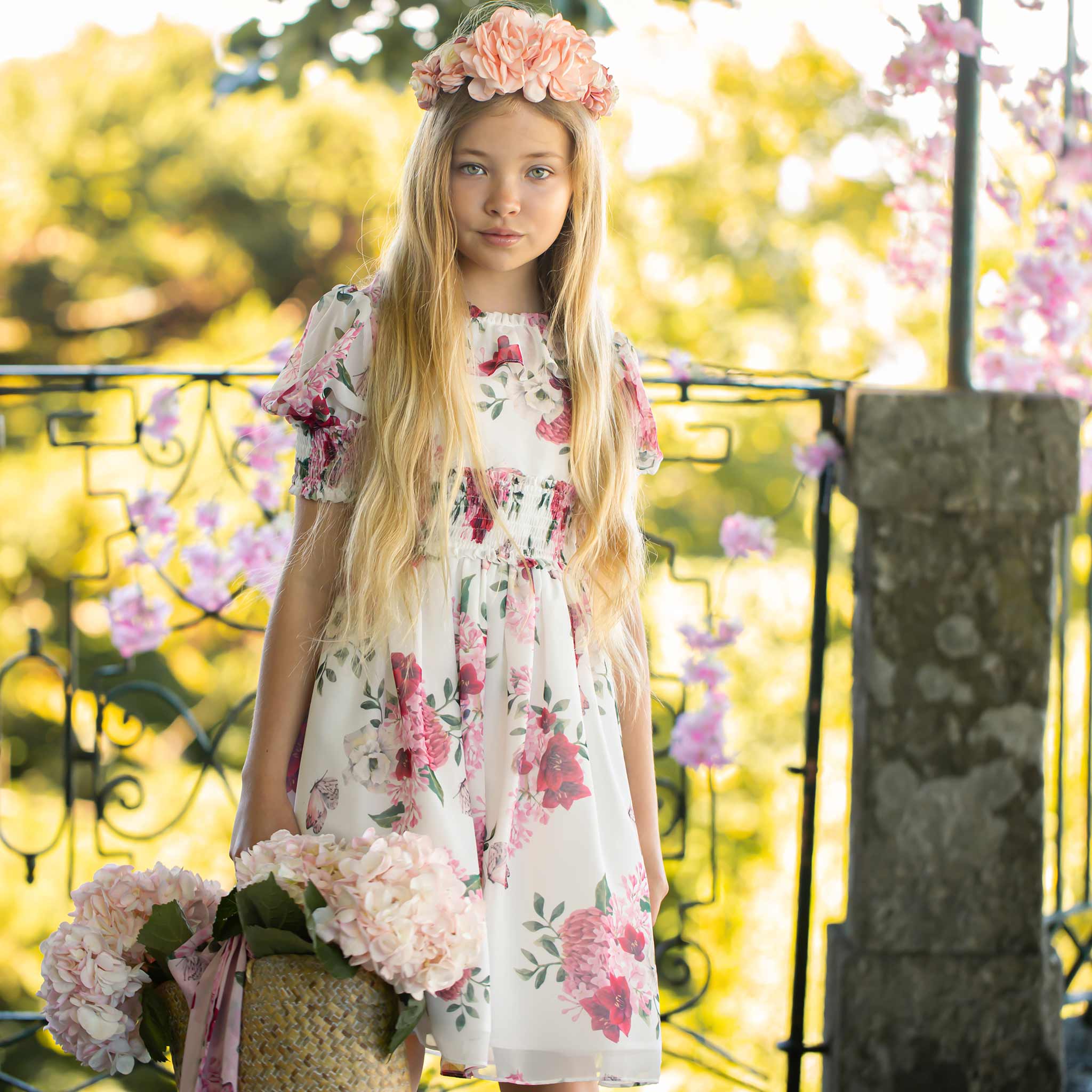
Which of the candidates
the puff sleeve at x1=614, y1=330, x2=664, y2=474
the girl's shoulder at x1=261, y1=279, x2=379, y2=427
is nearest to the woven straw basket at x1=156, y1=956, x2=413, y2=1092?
the girl's shoulder at x1=261, y1=279, x2=379, y2=427

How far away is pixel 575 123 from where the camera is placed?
1288 mm

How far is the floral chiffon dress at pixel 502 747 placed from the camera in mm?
1213

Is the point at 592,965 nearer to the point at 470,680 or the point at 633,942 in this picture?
the point at 633,942

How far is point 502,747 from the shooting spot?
1.24m

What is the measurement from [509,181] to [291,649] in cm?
57

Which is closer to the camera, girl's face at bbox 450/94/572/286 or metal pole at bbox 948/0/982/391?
girl's face at bbox 450/94/572/286

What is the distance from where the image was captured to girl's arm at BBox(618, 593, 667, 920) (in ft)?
4.59

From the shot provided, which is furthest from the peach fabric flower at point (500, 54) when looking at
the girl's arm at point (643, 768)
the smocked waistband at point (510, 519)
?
the girl's arm at point (643, 768)

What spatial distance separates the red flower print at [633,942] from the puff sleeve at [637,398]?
0.54 meters

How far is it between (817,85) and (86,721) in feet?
16.0

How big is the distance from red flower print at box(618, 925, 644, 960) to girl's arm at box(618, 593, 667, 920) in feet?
0.38

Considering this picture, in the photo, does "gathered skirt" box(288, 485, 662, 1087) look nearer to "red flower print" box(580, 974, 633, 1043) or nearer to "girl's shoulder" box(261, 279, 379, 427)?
"red flower print" box(580, 974, 633, 1043)

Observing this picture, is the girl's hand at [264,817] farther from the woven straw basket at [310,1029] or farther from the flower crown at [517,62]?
the flower crown at [517,62]

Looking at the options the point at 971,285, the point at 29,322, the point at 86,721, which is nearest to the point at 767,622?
the point at 86,721
